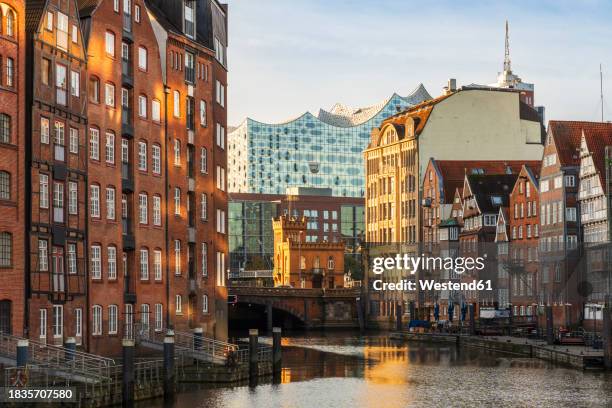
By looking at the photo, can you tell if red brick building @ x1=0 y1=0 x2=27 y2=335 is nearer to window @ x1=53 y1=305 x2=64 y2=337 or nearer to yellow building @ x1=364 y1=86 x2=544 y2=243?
window @ x1=53 y1=305 x2=64 y2=337

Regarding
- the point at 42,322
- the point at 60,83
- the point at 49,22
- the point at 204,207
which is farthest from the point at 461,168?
the point at 42,322

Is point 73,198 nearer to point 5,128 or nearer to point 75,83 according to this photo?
point 75,83

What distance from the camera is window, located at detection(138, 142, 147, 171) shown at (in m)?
78.4

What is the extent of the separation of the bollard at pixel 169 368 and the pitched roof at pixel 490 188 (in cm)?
8693

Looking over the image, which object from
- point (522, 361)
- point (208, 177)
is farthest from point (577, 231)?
point (208, 177)

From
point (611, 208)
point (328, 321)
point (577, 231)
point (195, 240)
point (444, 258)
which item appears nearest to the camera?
point (195, 240)

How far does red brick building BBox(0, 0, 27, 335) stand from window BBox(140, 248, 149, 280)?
1654cm

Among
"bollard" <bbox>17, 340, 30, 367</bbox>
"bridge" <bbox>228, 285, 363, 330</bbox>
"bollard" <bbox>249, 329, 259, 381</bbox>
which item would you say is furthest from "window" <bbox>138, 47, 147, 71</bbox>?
"bridge" <bbox>228, 285, 363, 330</bbox>

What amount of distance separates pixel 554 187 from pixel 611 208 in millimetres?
23702

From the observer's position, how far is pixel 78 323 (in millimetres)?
68000

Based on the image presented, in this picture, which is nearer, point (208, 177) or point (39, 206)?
point (39, 206)

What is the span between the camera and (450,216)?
158 metres

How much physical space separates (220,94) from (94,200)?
89.2ft

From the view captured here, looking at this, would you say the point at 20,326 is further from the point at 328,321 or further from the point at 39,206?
the point at 328,321
